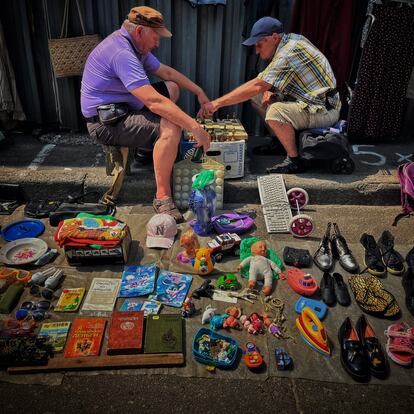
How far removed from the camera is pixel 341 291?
313cm

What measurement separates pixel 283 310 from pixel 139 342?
111 cm

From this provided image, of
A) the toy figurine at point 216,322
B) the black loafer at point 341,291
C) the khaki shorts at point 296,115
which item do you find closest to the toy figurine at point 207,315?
the toy figurine at point 216,322

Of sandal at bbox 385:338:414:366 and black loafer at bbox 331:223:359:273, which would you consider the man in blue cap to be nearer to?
black loafer at bbox 331:223:359:273

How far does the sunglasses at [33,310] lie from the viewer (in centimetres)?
284

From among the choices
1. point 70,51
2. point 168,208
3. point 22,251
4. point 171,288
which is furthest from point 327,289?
point 70,51

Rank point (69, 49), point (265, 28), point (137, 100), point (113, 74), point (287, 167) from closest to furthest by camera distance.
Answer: point (113, 74) < point (137, 100) < point (265, 28) < point (287, 167) < point (69, 49)

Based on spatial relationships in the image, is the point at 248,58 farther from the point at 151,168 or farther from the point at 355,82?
the point at 151,168

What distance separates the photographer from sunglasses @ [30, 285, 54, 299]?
9.92ft

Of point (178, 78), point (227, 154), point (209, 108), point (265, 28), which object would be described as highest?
point (265, 28)

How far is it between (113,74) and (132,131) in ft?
1.93

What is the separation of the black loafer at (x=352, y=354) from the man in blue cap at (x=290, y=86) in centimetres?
234

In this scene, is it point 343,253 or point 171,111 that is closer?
point 343,253

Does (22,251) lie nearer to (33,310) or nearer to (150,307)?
(33,310)

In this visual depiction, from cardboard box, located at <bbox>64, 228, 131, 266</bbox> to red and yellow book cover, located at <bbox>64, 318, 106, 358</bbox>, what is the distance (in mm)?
647
